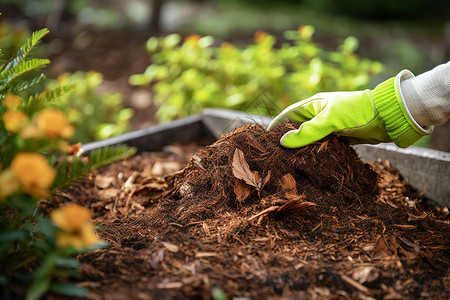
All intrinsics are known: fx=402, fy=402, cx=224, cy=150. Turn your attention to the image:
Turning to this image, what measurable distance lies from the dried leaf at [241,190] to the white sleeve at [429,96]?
2.82ft

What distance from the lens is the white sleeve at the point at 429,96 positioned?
5.94ft

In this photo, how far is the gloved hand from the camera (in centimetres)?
176

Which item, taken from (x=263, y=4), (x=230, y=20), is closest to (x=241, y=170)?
(x=230, y=20)

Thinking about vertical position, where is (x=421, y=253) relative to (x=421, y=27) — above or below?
above

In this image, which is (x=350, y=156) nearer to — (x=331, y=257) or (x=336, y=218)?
(x=336, y=218)

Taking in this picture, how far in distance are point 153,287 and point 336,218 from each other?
80cm

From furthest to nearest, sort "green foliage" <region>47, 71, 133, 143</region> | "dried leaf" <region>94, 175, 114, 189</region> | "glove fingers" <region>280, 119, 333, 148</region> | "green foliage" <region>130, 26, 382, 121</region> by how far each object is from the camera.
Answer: "green foliage" <region>47, 71, 133, 143</region>, "green foliage" <region>130, 26, 382, 121</region>, "dried leaf" <region>94, 175, 114, 189</region>, "glove fingers" <region>280, 119, 333, 148</region>

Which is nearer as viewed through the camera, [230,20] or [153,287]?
[153,287]

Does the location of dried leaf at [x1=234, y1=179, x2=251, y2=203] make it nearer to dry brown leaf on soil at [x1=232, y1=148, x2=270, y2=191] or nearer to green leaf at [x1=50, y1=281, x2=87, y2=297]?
dry brown leaf on soil at [x1=232, y1=148, x2=270, y2=191]

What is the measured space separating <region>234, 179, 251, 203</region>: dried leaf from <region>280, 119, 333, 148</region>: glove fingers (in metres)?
0.26

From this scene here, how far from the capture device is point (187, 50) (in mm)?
3609

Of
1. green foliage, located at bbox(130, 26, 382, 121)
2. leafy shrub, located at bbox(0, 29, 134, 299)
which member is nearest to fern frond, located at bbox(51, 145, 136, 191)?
leafy shrub, located at bbox(0, 29, 134, 299)

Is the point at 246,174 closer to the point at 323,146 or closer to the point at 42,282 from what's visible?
the point at 323,146

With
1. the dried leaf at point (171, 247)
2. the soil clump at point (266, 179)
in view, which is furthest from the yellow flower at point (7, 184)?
the soil clump at point (266, 179)
